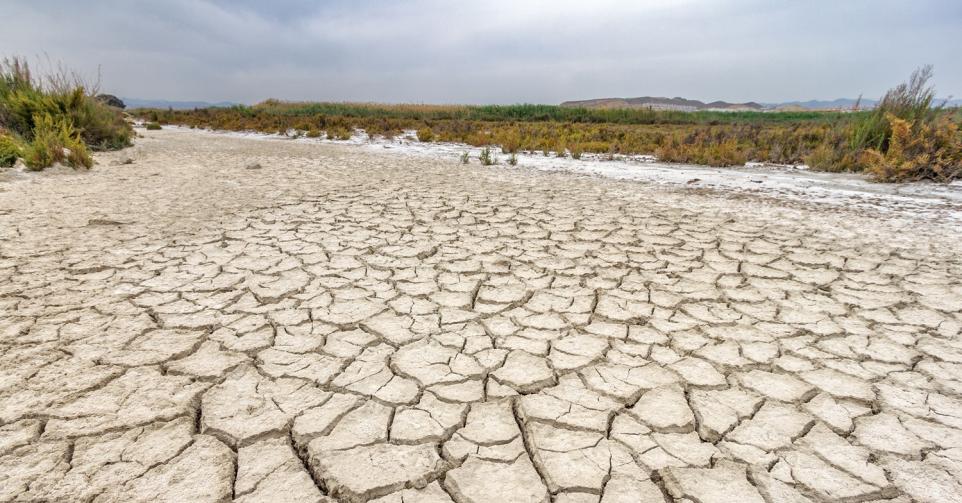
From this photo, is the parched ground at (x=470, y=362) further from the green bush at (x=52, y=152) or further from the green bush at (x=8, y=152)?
the green bush at (x=8, y=152)

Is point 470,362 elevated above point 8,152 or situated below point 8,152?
below

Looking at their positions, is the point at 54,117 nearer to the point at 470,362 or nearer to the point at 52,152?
the point at 52,152

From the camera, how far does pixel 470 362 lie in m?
1.92

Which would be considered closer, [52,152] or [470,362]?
[470,362]

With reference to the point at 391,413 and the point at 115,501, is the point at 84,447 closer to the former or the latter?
the point at 115,501

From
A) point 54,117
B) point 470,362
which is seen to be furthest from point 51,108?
point 470,362

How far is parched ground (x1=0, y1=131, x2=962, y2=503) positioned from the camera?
4.38 feet

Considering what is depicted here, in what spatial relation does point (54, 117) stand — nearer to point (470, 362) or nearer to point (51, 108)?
point (51, 108)

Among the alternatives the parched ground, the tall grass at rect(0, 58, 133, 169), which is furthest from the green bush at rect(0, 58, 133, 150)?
the parched ground

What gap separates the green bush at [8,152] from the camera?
18.3 ft

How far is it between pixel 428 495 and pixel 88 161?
7.06 m

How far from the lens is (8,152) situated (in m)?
5.67

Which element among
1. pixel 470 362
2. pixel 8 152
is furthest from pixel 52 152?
pixel 470 362

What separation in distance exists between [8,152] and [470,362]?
711cm
